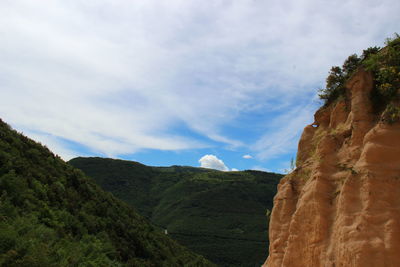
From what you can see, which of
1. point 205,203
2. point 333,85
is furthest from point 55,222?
point 205,203

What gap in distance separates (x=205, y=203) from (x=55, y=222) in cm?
8416

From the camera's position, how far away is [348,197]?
738cm

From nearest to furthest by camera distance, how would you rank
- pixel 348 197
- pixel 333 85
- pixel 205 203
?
1. pixel 348 197
2. pixel 333 85
3. pixel 205 203

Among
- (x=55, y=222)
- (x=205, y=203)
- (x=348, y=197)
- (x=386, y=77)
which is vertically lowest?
(x=55, y=222)

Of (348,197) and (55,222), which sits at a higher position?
(348,197)

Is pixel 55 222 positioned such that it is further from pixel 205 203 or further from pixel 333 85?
pixel 205 203

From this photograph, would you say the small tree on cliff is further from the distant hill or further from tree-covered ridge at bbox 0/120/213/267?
the distant hill

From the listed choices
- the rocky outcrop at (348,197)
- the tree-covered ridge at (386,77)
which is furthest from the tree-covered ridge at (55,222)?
the tree-covered ridge at (386,77)

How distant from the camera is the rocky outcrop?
6691 millimetres

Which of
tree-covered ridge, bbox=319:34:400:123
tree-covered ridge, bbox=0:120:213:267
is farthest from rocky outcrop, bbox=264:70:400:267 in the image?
tree-covered ridge, bbox=0:120:213:267

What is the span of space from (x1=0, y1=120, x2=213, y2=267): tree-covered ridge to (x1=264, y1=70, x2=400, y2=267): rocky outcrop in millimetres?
8553

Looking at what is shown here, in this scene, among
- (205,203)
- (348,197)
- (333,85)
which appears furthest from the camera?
(205,203)

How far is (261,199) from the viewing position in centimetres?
11188

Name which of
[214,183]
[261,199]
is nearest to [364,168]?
[261,199]
